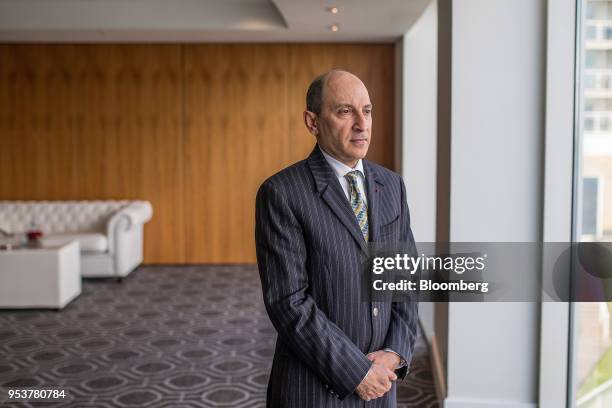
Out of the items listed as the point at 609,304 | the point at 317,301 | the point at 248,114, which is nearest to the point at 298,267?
the point at 317,301

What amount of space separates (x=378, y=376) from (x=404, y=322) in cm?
24

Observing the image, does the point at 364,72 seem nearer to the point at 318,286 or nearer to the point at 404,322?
the point at 404,322

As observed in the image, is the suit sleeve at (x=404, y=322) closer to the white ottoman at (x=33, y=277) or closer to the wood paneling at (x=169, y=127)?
the white ottoman at (x=33, y=277)

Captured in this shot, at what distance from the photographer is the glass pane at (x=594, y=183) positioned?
3029 millimetres

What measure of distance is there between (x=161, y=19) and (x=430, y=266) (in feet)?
23.0

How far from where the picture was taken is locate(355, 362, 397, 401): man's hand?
2.10 meters

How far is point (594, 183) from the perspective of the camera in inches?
132

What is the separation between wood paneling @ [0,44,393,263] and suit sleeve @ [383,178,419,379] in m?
7.61

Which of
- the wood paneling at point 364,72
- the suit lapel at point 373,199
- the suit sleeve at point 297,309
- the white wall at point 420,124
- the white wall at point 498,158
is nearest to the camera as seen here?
the suit sleeve at point 297,309

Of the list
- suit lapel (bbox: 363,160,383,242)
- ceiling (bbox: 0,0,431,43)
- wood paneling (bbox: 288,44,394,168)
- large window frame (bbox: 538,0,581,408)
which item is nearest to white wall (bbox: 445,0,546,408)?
large window frame (bbox: 538,0,581,408)

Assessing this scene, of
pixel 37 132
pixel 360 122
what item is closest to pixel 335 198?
pixel 360 122

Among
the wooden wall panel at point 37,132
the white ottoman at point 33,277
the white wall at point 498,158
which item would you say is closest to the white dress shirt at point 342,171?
the white wall at point 498,158

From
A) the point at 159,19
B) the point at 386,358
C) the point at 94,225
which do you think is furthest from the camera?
the point at 94,225

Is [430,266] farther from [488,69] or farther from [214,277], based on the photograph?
[214,277]
